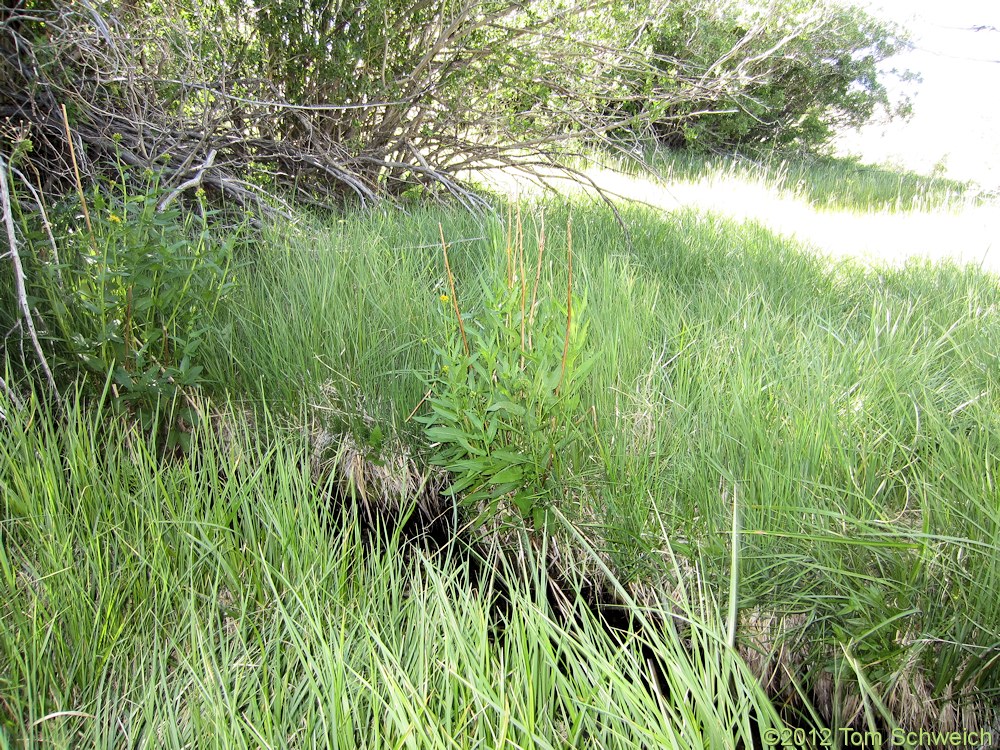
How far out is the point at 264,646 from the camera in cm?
118

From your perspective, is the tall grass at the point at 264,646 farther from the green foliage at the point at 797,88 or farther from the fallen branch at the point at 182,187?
the green foliage at the point at 797,88

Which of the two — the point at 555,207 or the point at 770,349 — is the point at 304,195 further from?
the point at 770,349

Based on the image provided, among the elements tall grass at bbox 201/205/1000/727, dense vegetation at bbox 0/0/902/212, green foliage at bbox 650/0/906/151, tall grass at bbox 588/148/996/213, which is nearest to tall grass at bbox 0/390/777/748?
tall grass at bbox 201/205/1000/727

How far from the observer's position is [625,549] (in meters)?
1.67

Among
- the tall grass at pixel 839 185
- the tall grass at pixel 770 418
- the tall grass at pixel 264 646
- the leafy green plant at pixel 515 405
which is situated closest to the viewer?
the tall grass at pixel 264 646

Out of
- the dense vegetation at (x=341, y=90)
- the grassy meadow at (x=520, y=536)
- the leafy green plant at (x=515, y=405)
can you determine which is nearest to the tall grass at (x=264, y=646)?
the grassy meadow at (x=520, y=536)

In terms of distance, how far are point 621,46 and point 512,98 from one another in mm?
841

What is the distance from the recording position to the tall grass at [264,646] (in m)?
1.02

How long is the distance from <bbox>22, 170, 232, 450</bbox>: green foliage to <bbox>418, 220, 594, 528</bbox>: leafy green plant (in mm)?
910

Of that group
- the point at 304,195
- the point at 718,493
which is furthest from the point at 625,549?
the point at 304,195

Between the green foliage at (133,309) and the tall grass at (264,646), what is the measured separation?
0.27 meters

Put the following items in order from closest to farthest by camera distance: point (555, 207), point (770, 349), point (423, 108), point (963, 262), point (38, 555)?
point (38, 555), point (770, 349), point (963, 262), point (555, 207), point (423, 108)

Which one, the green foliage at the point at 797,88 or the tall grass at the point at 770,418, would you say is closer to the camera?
the tall grass at the point at 770,418

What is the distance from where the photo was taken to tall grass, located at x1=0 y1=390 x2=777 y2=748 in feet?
3.34
